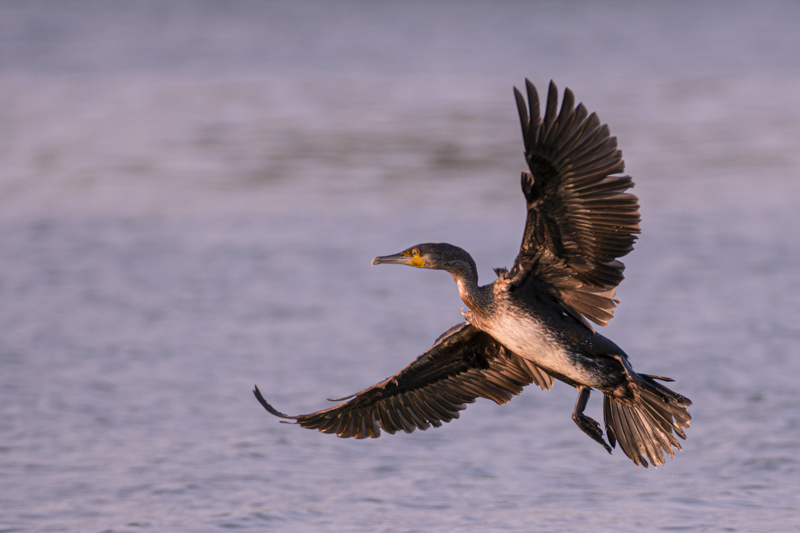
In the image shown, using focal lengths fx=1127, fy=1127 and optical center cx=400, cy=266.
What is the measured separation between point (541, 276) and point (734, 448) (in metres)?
2.52

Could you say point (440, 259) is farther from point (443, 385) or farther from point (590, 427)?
point (590, 427)

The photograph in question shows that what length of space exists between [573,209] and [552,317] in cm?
64

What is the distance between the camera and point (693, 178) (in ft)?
46.8

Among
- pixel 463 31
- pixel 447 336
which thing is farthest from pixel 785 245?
pixel 463 31

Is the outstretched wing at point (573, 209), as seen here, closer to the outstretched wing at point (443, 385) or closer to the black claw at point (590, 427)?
the black claw at point (590, 427)

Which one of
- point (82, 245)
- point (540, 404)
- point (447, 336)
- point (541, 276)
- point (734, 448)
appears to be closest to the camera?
point (541, 276)

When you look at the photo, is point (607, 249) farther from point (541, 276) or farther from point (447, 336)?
point (447, 336)

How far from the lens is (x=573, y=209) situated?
5230mm

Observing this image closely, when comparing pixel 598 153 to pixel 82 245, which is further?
pixel 82 245

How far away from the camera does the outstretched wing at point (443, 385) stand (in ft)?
20.2

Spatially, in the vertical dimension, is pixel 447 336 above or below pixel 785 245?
below

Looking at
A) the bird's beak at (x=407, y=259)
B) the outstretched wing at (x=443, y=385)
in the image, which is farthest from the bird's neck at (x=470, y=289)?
the outstretched wing at (x=443, y=385)

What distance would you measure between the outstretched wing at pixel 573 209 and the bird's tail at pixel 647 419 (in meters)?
0.41

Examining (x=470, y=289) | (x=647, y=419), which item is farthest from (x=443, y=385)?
(x=647, y=419)
